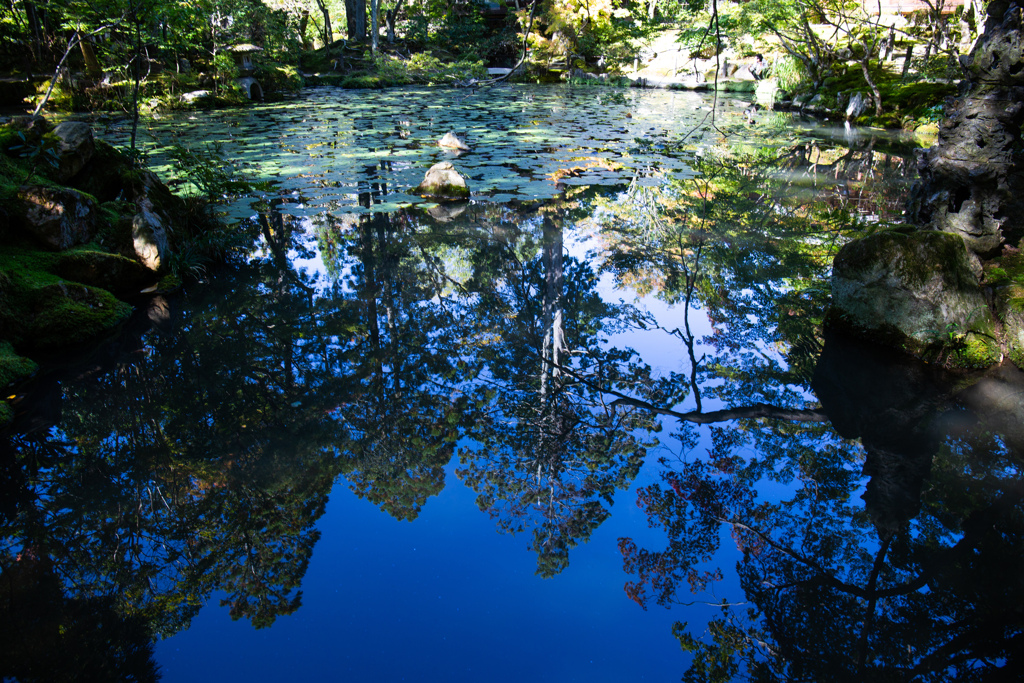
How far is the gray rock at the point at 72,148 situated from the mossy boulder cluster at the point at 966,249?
20.8 ft

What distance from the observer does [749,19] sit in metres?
12.8

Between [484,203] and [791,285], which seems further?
[484,203]

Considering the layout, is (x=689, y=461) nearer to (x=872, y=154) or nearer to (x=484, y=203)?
(x=484, y=203)

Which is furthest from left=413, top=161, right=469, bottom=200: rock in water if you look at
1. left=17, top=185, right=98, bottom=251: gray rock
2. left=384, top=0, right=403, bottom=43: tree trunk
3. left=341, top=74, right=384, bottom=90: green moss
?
left=384, top=0, right=403, bottom=43: tree trunk

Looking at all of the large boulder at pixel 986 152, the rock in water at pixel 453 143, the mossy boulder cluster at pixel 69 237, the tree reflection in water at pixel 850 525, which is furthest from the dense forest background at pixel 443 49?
the tree reflection in water at pixel 850 525

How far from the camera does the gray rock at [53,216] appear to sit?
439cm

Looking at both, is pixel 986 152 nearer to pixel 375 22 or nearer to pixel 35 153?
pixel 35 153

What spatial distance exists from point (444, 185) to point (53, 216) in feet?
13.2

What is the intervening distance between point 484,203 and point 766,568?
561 centimetres

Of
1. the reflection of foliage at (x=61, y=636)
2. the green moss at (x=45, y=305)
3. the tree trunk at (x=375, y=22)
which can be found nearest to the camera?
the reflection of foliage at (x=61, y=636)

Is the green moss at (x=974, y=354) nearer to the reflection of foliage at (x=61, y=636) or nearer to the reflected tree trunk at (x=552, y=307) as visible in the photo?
the reflected tree trunk at (x=552, y=307)

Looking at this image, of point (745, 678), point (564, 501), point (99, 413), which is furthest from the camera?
point (99, 413)

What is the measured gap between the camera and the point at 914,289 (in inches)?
149

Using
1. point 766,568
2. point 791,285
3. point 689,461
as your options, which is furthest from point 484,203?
point 766,568
